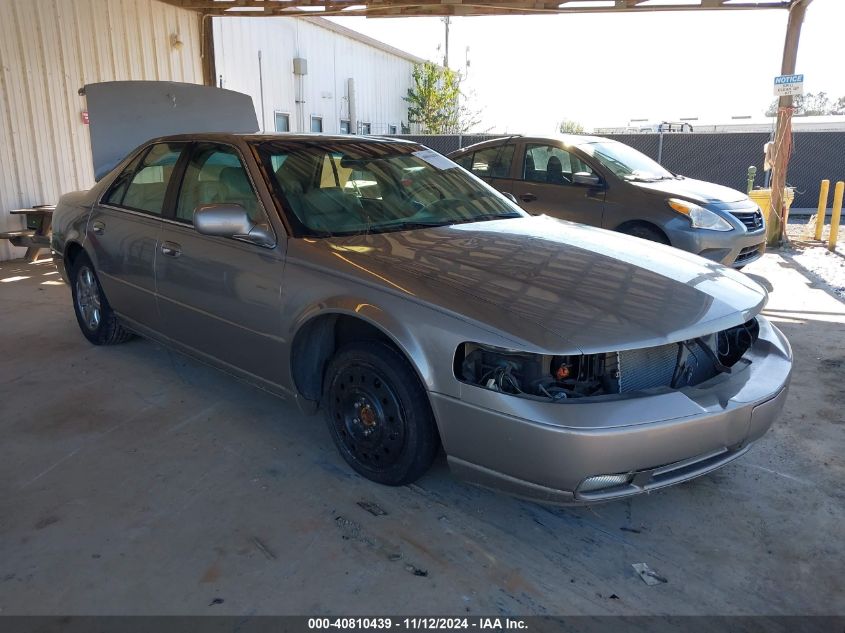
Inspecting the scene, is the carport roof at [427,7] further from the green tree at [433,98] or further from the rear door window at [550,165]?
the green tree at [433,98]

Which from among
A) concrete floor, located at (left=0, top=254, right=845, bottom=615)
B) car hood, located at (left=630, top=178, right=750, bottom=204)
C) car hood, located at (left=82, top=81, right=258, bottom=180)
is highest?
car hood, located at (left=82, top=81, right=258, bottom=180)

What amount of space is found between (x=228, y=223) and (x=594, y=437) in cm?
195

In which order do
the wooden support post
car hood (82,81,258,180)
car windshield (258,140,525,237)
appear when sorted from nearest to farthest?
1. car windshield (258,140,525,237)
2. car hood (82,81,258,180)
3. the wooden support post

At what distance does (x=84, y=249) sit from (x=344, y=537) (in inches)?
130

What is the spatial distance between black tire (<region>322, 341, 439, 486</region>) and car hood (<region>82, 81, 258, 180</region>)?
12.9 feet

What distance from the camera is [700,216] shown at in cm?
641

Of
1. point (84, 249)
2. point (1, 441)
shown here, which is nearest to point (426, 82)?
point (84, 249)

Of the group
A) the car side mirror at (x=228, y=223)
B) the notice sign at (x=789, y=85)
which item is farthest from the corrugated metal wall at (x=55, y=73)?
the notice sign at (x=789, y=85)

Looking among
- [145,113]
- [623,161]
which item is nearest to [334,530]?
[145,113]

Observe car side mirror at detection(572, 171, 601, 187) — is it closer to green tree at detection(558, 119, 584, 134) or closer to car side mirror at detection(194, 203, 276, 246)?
car side mirror at detection(194, 203, 276, 246)

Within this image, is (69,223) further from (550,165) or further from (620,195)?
(620,195)

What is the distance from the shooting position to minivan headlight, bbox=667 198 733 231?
6375mm

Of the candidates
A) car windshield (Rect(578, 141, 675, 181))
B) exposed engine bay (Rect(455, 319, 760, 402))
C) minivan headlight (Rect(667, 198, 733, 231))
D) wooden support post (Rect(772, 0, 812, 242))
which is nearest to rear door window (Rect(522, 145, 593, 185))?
car windshield (Rect(578, 141, 675, 181))

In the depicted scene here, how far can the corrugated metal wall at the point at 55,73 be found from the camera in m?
8.48
